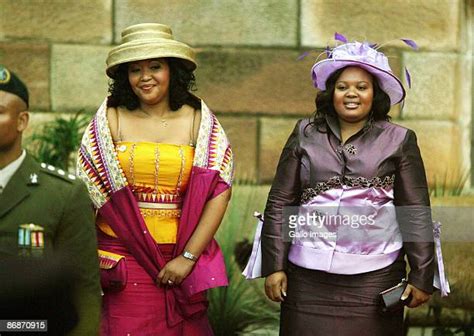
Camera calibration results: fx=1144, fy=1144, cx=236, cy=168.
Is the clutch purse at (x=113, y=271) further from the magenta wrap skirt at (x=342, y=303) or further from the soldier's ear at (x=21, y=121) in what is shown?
the soldier's ear at (x=21, y=121)

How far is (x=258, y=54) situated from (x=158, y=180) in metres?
2.31

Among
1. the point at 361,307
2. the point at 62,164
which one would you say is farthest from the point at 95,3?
the point at 361,307

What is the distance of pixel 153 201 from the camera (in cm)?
507

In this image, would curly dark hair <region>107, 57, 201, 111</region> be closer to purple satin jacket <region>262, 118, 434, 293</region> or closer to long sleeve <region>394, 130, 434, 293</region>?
purple satin jacket <region>262, 118, 434, 293</region>

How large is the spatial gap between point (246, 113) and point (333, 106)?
7.13ft

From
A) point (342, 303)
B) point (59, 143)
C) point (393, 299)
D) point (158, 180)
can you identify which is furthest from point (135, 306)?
point (59, 143)

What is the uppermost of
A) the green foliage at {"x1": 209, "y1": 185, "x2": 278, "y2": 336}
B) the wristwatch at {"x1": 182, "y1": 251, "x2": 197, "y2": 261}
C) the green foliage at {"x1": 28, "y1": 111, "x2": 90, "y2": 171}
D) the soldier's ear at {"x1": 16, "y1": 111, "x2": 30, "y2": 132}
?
the soldier's ear at {"x1": 16, "y1": 111, "x2": 30, "y2": 132}

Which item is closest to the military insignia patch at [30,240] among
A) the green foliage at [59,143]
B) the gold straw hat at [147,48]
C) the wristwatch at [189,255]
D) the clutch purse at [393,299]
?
the wristwatch at [189,255]

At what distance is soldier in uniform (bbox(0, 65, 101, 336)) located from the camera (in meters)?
3.81

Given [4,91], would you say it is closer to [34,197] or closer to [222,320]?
[34,197]

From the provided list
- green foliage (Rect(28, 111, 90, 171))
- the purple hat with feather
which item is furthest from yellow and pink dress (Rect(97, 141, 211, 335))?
green foliage (Rect(28, 111, 90, 171))

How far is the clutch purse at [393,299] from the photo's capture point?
490 centimetres

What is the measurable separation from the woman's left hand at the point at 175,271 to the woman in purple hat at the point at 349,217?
1.12ft

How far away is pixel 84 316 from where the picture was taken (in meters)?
3.82
